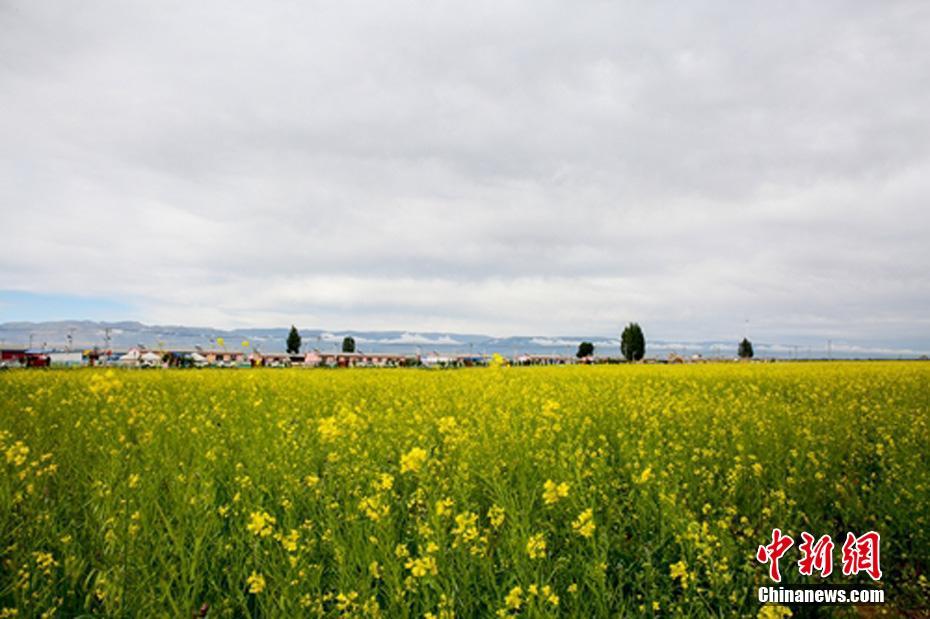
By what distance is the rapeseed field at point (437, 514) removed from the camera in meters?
3.12

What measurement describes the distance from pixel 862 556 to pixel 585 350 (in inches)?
2613

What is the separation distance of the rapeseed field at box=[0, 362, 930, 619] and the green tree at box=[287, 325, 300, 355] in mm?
53564

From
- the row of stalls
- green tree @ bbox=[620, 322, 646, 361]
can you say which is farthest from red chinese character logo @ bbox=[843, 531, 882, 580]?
green tree @ bbox=[620, 322, 646, 361]

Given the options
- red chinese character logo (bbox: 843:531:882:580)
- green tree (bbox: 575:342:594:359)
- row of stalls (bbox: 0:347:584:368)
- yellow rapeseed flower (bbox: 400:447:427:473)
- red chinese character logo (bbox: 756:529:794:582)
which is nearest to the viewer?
yellow rapeseed flower (bbox: 400:447:427:473)

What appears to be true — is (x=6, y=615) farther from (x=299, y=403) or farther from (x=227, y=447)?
(x=299, y=403)

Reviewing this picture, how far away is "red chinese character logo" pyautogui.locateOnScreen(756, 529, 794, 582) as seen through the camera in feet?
12.3

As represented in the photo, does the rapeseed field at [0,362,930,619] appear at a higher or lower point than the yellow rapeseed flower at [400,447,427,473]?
lower

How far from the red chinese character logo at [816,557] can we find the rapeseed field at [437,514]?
3.5 inches

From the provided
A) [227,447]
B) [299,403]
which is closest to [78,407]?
[299,403]

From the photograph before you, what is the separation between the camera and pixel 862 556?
13.8 ft

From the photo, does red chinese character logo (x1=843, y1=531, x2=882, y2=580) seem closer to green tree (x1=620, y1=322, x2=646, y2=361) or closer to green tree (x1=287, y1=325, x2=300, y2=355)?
green tree (x1=287, y1=325, x2=300, y2=355)

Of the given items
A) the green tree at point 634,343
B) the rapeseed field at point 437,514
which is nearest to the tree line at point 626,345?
the green tree at point 634,343

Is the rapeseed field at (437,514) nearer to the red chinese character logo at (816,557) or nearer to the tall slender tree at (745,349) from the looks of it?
the red chinese character logo at (816,557)

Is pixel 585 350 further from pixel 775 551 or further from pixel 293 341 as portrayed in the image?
pixel 775 551
